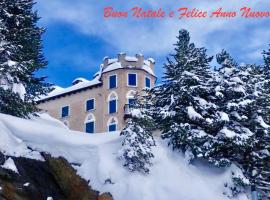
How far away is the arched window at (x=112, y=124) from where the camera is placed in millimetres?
43209

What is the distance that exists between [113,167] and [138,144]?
4.62 feet

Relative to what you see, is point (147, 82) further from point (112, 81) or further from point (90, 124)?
point (90, 124)

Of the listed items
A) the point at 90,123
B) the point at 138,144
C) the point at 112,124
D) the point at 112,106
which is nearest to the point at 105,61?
the point at 112,106

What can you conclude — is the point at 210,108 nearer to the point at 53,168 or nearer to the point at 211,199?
the point at 211,199

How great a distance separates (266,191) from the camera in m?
17.5

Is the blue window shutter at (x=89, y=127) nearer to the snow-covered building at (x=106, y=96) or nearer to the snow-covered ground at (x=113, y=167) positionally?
the snow-covered building at (x=106, y=96)

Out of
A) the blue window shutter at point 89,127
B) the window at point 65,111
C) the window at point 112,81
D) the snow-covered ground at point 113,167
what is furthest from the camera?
the window at point 65,111

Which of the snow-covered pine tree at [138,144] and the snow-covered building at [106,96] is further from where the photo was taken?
the snow-covered building at [106,96]

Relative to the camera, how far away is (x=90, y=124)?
45.8m

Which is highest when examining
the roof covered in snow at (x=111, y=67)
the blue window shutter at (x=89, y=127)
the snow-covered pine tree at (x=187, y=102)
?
the roof covered in snow at (x=111, y=67)

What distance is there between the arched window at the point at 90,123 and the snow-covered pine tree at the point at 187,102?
82.0 feet

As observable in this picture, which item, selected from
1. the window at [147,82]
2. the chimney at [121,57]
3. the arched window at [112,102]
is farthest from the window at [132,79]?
the arched window at [112,102]

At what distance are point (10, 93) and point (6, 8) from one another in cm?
529

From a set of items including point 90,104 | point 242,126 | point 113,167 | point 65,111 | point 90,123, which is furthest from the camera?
point 65,111
